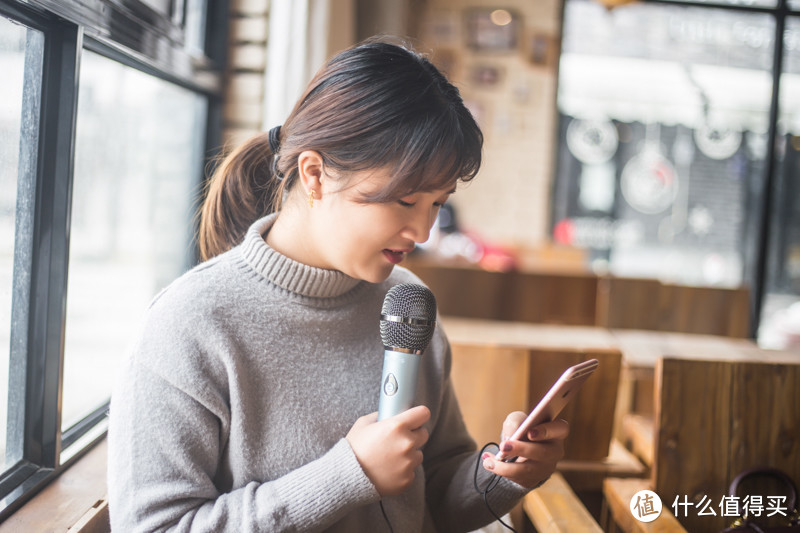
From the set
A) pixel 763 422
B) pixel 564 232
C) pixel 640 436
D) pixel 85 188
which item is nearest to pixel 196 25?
pixel 85 188

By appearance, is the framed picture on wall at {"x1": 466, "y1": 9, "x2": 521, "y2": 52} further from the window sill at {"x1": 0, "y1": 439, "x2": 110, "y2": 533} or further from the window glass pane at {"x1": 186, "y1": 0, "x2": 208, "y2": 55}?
the window sill at {"x1": 0, "y1": 439, "x2": 110, "y2": 533}

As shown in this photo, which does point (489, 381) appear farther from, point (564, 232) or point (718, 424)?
point (564, 232)

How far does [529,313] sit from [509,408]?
4.26ft

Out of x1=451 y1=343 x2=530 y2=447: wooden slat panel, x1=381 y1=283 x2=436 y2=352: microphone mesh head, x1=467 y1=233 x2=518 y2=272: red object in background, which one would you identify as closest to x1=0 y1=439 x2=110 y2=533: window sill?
x1=381 y1=283 x2=436 y2=352: microphone mesh head

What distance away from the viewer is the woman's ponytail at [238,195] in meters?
1.15

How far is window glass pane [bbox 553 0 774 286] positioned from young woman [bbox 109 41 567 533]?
15.8 feet

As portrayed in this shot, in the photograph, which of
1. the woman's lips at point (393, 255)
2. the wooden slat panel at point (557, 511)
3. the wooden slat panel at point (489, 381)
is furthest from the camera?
the wooden slat panel at point (489, 381)

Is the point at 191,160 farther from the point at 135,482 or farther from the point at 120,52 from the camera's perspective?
the point at 135,482

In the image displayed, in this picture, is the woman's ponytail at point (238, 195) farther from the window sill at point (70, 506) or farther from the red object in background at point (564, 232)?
the red object in background at point (564, 232)

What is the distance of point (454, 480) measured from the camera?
3.99 feet

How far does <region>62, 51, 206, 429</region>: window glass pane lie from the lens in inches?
A: 59.1

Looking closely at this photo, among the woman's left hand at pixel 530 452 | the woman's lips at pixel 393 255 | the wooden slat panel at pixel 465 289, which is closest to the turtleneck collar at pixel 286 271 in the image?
the woman's lips at pixel 393 255

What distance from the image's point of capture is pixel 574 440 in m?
1.76

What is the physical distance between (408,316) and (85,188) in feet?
3.17
